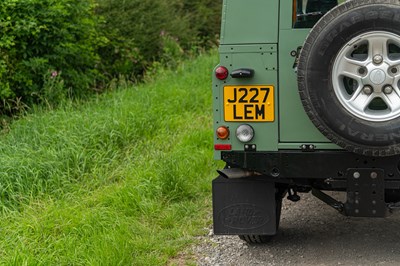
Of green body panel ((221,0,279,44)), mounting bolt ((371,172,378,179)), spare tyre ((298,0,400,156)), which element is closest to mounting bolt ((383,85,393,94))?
spare tyre ((298,0,400,156))

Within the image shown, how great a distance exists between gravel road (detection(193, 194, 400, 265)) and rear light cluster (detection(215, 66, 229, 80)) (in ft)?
4.62

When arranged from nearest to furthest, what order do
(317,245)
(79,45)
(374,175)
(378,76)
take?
(378,76) → (374,175) → (317,245) → (79,45)

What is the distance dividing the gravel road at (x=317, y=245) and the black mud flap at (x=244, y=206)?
25 centimetres

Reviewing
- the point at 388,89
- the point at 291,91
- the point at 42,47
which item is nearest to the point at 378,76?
the point at 388,89

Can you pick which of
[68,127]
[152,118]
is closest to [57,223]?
[68,127]

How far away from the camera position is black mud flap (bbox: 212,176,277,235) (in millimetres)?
5566

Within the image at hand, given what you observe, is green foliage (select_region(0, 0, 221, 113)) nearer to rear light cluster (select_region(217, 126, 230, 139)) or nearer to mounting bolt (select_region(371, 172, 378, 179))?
rear light cluster (select_region(217, 126, 230, 139))

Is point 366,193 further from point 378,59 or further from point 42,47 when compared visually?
point 42,47

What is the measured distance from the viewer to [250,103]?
17.4ft

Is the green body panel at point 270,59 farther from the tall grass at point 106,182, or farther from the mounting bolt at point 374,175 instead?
the tall grass at point 106,182

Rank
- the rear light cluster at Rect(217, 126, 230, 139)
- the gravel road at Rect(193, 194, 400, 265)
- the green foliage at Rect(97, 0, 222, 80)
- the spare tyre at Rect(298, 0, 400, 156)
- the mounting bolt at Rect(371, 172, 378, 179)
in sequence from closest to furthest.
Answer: the spare tyre at Rect(298, 0, 400, 156) < the mounting bolt at Rect(371, 172, 378, 179) < the rear light cluster at Rect(217, 126, 230, 139) < the gravel road at Rect(193, 194, 400, 265) < the green foliage at Rect(97, 0, 222, 80)

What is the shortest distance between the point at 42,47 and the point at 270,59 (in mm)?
5736

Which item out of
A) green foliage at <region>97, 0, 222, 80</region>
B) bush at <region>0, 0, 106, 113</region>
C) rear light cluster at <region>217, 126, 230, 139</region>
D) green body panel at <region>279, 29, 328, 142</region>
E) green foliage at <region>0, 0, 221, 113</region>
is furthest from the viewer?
green foliage at <region>97, 0, 222, 80</region>

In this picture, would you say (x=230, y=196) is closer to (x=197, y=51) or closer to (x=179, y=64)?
(x=179, y=64)
